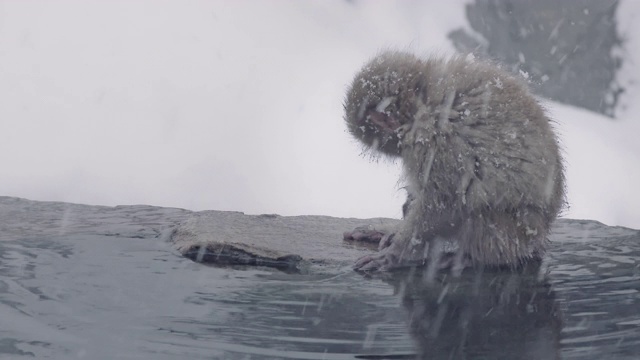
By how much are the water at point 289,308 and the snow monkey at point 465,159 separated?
171 millimetres

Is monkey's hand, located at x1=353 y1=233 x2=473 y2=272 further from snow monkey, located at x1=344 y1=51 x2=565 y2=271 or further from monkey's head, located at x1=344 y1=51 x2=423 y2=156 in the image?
monkey's head, located at x1=344 y1=51 x2=423 y2=156

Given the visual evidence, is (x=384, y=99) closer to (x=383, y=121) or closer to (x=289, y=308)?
(x=383, y=121)

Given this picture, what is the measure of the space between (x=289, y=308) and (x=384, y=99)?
4.03 feet

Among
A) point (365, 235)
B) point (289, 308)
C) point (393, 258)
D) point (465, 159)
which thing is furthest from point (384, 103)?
point (289, 308)

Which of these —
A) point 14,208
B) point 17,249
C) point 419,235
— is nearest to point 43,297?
point 17,249

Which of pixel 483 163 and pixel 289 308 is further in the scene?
pixel 483 163

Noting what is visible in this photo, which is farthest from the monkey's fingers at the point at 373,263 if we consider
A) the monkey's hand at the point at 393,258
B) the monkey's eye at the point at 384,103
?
the monkey's eye at the point at 384,103

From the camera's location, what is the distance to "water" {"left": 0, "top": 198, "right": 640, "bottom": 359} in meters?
2.12

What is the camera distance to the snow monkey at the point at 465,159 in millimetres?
3176

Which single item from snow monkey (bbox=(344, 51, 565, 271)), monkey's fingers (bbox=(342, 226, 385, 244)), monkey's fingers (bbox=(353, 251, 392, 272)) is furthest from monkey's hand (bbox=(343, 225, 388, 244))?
monkey's fingers (bbox=(353, 251, 392, 272))

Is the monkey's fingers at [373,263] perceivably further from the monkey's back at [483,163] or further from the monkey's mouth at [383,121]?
the monkey's mouth at [383,121]

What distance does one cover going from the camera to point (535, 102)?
11.3 ft

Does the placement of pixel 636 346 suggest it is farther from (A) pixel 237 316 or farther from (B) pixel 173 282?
(B) pixel 173 282

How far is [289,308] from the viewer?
8.46 ft
